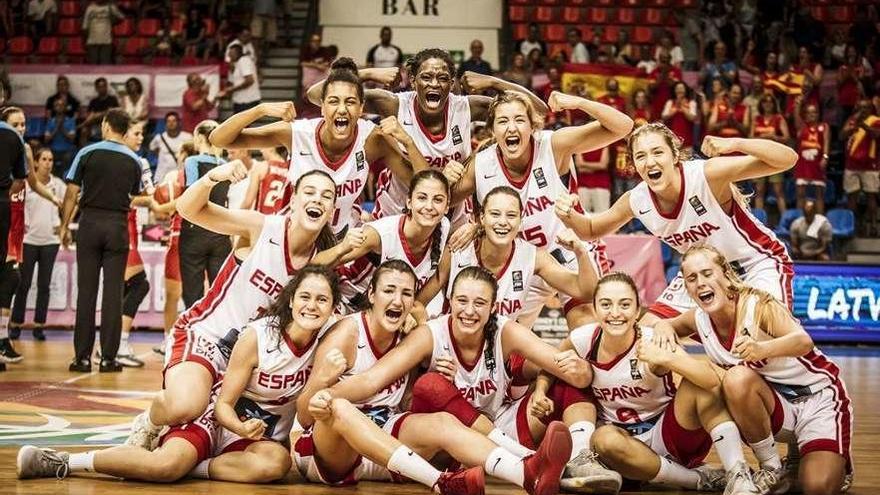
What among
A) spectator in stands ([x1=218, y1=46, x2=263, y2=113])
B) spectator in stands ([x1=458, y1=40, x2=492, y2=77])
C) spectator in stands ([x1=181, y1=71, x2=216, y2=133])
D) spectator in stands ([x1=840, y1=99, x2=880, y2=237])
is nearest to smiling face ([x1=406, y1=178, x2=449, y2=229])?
spectator in stands ([x1=458, y1=40, x2=492, y2=77])

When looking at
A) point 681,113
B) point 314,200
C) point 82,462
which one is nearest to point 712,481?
point 314,200

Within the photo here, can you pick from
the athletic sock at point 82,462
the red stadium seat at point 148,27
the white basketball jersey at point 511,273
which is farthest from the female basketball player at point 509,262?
the red stadium seat at point 148,27

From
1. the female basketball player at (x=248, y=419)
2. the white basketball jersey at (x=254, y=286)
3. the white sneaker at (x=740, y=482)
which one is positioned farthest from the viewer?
the white basketball jersey at (x=254, y=286)

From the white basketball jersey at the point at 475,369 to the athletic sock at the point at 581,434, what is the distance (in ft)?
1.31

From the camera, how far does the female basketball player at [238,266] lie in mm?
5387

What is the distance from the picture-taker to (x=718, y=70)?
48.2ft

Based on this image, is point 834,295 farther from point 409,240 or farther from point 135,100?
point 135,100

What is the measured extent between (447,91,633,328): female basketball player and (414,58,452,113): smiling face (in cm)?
29

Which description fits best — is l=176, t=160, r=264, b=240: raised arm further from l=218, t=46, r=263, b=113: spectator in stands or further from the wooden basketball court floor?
l=218, t=46, r=263, b=113: spectator in stands

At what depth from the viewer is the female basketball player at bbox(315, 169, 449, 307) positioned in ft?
18.5

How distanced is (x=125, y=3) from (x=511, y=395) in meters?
13.9

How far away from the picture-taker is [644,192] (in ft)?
18.9

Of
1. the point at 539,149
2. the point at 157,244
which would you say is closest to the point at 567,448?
the point at 539,149

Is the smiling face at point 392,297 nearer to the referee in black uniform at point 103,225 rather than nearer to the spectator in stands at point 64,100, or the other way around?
the referee in black uniform at point 103,225
